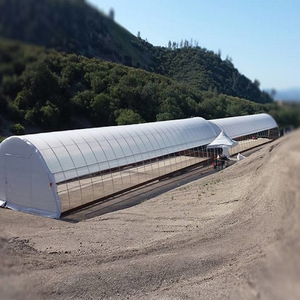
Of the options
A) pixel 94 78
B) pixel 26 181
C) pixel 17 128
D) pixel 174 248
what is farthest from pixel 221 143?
pixel 94 78

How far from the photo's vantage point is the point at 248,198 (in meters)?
17.3

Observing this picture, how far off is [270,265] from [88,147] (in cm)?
1674

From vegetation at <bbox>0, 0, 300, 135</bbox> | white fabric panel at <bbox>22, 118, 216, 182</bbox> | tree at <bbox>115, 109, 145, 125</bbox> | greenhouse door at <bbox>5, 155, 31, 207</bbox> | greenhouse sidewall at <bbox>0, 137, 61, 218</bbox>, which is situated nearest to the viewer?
vegetation at <bbox>0, 0, 300, 135</bbox>

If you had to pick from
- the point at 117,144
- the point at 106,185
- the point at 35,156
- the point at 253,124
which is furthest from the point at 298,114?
the point at 253,124

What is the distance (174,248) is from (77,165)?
26.6 feet

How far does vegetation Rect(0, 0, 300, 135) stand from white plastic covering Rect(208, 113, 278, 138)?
51.8 inches

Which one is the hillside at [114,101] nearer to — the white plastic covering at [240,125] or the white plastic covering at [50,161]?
the white plastic covering at [240,125]

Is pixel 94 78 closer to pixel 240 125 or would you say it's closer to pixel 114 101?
pixel 114 101

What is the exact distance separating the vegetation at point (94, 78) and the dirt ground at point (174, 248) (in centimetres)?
181

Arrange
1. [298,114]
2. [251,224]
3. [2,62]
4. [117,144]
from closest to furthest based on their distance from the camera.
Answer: [298,114]
[2,62]
[251,224]
[117,144]

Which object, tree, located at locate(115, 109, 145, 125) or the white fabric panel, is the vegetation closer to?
Result: tree, located at locate(115, 109, 145, 125)

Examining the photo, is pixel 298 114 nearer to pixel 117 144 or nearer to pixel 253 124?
pixel 117 144

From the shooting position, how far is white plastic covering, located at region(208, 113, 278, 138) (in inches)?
1551

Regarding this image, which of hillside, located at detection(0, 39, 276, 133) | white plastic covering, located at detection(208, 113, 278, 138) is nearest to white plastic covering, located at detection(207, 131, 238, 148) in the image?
hillside, located at detection(0, 39, 276, 133)
